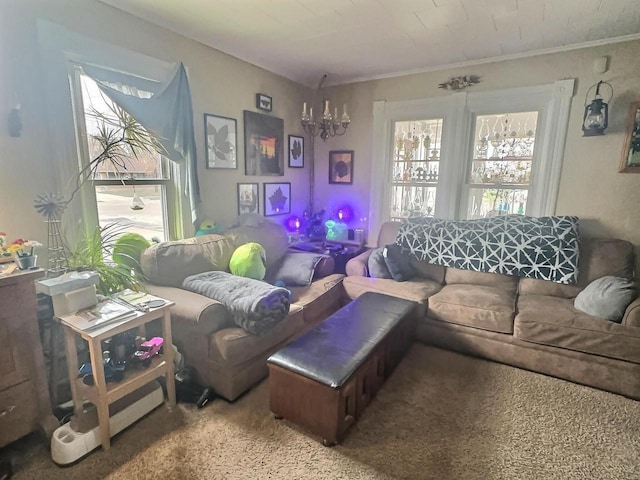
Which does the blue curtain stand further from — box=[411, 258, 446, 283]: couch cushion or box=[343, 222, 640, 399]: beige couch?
box=[411, 258, 446, 283]: couch cushion

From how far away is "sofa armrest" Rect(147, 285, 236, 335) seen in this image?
1996mm

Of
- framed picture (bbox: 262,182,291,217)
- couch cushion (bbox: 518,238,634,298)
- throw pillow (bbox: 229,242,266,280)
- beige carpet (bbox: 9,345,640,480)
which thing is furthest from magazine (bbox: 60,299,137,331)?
couch cushion (bbox: 518,238,634,298)

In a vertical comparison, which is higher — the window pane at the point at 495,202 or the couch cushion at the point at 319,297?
the window pane at the point at 495,202

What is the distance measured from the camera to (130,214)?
8.27ft

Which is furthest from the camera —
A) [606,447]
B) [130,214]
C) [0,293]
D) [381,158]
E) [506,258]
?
[381,158]

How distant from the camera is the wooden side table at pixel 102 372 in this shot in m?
1.59

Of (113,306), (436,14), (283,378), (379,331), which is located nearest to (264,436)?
(283,378)

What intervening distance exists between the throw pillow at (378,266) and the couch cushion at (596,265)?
3.91 ft

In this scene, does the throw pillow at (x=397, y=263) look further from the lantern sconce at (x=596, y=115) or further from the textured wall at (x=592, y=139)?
the lantern sconce at (x=596, y=115)

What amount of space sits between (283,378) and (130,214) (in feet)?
5.59

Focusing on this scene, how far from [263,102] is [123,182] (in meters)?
1.67

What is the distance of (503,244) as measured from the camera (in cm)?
295

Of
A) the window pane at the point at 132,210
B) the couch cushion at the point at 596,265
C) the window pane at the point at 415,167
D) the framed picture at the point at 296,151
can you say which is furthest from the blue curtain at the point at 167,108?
the couch cushion at the point at 596,265

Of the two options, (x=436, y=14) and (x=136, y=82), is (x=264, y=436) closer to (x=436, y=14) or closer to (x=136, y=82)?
(x=136, y=82)
